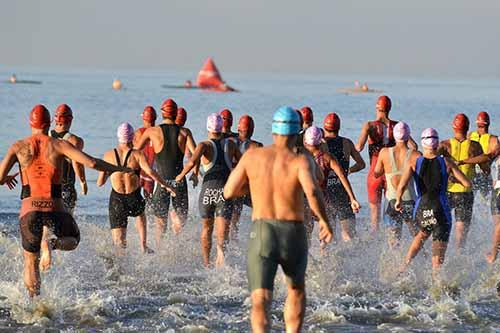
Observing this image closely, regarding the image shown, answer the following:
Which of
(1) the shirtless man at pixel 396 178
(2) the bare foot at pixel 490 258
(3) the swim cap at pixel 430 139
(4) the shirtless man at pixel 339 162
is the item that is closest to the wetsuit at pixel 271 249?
(3) the swim cap at pixel 430 139

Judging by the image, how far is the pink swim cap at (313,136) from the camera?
11.9 metres

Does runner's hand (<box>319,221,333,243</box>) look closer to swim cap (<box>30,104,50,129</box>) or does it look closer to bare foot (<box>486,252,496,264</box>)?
swim cap (<box>30,104,50,129</box>)

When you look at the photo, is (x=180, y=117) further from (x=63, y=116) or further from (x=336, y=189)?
(x=63, y=116)

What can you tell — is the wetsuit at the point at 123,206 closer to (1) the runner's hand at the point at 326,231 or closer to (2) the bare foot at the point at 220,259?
(2) the bare foot at the point at 220,259

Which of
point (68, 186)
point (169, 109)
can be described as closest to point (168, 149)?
point (169, 109)

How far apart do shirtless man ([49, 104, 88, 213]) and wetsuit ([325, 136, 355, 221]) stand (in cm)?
319

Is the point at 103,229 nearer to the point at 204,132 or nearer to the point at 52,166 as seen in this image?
the point at 52,166

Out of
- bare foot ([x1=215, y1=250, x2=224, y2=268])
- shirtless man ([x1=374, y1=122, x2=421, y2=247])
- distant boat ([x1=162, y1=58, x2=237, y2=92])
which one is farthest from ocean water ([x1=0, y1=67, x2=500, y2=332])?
distant boat ([x1=162, y1=58, x2=237, y2=92])

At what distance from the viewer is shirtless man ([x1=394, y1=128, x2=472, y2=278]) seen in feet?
36.0

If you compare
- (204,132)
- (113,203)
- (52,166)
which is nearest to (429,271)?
(113,203)

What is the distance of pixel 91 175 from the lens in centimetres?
2428

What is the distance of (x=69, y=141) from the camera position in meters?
11.5

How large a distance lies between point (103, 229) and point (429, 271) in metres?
6.17

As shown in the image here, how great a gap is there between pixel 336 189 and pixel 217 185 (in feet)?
5.74
